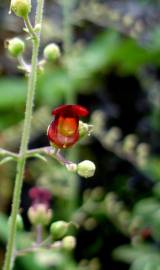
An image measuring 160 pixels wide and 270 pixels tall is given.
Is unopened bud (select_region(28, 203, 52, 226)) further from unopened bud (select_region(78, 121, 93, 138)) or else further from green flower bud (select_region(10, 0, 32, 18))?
green flower bud (select_region(10, 0, 32, 18))

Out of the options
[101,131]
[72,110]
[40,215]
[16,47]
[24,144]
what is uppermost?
[101,131]

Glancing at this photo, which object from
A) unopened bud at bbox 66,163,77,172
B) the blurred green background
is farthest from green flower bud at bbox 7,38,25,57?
the blurred green background

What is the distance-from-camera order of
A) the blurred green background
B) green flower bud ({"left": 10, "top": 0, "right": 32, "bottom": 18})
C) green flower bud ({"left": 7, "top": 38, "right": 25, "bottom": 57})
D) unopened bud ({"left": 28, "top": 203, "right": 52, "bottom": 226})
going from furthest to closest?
1. the blurred green background
2. unopened bud ({"left": 28, "top": 203, "right": 52, "bottom": 226})
3. green flower bud ({"left": 7, "top": 38, "right": 25, "bottom": 57})
4. green flower bud ({"left": 10, "top": 0, "right": 32, "bottom": 18})

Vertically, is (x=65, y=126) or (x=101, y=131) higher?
(x=101, y=131)

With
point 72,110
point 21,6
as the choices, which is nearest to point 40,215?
point 72,110

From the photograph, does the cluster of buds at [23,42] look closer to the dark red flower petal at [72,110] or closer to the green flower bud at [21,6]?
the green flower bud at [21,6]

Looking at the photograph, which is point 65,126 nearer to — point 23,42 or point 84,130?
point 84,130
